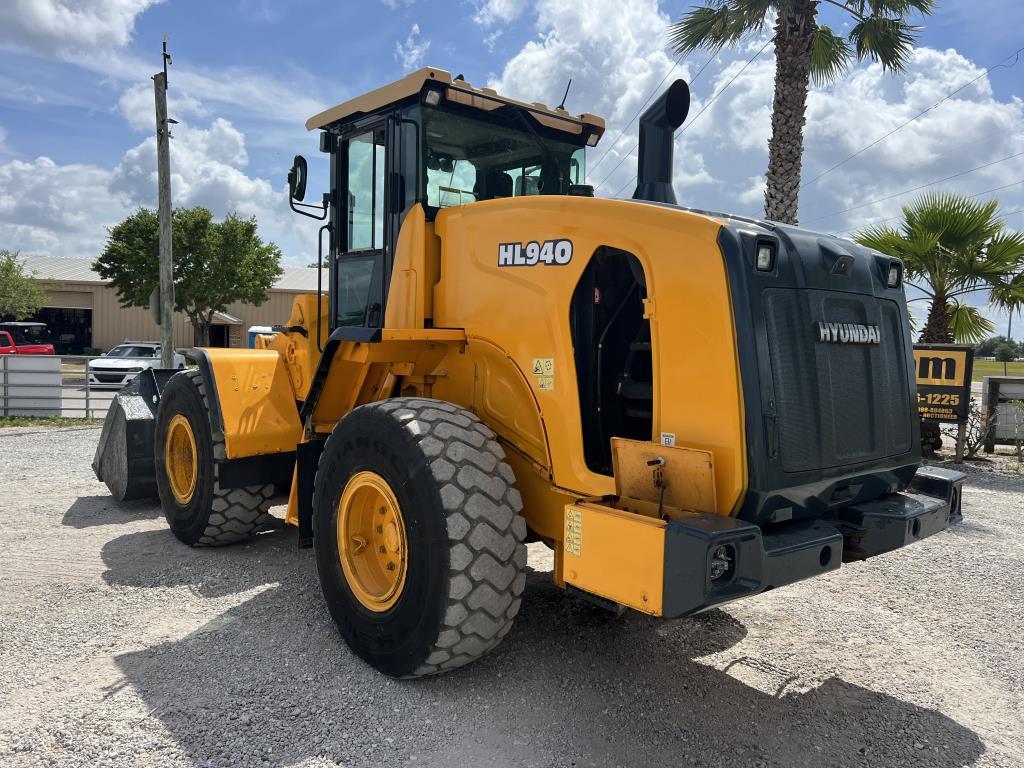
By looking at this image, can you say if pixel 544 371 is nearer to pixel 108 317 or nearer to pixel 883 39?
pixel 883 39

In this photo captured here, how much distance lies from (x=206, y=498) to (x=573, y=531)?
3342mm

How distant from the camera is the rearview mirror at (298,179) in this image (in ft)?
16.8

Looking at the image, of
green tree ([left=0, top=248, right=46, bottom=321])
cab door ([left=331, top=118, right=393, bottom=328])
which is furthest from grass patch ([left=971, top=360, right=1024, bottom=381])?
green tree ([left=0, top=248, right=46, bottom=321])

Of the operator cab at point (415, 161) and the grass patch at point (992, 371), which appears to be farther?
the grass patch at point (992, 371)

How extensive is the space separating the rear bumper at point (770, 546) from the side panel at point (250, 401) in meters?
3.43

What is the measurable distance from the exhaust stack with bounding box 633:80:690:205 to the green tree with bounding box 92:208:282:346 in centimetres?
3165

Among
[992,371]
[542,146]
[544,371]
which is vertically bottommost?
[992,371]

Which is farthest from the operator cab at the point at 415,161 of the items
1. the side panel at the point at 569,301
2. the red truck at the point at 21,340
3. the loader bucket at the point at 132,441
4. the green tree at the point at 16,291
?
the green tree at the point at 16,291

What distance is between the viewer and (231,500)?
5637 millimetres

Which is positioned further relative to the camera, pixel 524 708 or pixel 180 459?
pixel 180 459

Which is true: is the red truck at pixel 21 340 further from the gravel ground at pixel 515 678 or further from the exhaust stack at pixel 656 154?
the exhaust stack at pixel 656 154

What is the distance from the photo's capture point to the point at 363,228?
507 cm

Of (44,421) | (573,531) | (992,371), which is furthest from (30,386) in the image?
(992,371)

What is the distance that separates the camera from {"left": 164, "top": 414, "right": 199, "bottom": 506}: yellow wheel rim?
6.02 m
